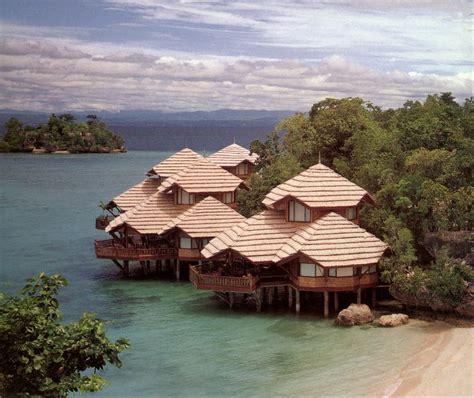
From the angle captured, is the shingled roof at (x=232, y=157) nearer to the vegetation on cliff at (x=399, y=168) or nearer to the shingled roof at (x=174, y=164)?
the vegetation on cliff at (x=399, y=168)

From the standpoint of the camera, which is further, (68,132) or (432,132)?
(68,132)

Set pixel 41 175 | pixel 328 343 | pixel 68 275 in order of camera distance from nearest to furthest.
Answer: pixel 328 343
pixel 68 275
pixel 41 175

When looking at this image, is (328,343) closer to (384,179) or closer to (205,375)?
(205,375)

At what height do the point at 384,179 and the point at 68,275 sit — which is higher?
the point at 384,179

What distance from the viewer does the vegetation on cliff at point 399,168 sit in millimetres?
32219

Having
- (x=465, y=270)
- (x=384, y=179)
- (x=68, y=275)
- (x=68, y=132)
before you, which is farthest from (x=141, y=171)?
(x=465, y=270)

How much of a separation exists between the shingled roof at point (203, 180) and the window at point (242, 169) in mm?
14891

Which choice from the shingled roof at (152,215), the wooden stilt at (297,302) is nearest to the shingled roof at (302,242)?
the wooden stilt at (297,302)

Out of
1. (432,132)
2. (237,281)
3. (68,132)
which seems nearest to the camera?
(237,281)

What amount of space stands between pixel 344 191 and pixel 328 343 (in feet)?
26.5

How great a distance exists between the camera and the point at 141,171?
412ft

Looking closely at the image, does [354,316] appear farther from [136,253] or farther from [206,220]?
[136,253]

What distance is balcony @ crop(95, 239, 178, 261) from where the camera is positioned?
39906 millimetres

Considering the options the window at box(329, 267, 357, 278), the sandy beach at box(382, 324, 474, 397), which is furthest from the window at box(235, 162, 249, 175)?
the sandy beach at box(382, 324, 474, 397)
